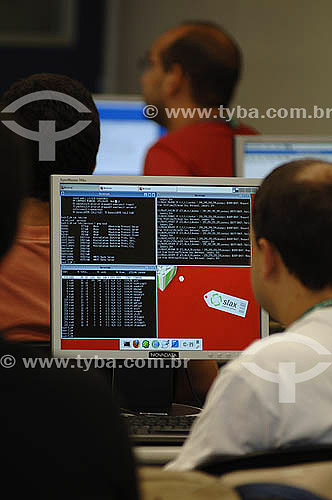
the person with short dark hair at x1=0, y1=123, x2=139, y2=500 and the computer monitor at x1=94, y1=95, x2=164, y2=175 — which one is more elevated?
the computer monitor at x1=94, y1=95, x2=164, y2=175

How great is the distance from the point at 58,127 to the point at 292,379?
0.90 metres

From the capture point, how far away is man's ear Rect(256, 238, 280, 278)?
4.84ft

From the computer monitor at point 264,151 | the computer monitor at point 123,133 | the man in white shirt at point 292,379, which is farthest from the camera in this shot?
the computer monitor at point 123,133

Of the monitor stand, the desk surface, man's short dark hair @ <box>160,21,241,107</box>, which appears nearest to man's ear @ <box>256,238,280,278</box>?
the desk surface

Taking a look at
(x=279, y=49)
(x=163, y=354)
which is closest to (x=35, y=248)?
(x=163, y=354)

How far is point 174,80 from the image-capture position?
3.30 metres

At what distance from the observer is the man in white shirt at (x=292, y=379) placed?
50.6 inches

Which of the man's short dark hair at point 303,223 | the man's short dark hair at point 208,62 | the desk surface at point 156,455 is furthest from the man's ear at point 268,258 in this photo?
the man's short dark hair at point 208,62

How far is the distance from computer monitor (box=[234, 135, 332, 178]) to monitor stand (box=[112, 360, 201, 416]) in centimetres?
123

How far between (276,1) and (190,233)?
3099 mm

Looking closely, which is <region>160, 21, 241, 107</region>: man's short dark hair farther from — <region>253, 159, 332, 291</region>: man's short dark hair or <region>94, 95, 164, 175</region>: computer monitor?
<region>253, 159, 332, 291</region>: man's short dark hair

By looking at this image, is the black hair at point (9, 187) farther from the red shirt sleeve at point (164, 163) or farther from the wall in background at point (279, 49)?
the wall in background at point (279, 49)

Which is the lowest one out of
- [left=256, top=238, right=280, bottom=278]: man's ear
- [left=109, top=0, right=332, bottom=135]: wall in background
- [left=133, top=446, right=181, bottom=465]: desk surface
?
[left=133, top=446, right=181, bottom=465]: desk surface

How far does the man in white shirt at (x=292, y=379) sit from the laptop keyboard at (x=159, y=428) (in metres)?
0.28
